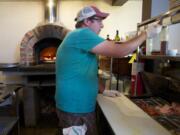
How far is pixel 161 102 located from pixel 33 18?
3408 mm

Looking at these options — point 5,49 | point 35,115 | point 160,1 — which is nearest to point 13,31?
point 5,49

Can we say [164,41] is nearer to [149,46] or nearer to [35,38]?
[149,46]

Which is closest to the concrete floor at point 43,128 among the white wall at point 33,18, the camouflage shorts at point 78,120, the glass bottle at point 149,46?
the white wall at point 33,18

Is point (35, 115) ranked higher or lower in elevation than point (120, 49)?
lower

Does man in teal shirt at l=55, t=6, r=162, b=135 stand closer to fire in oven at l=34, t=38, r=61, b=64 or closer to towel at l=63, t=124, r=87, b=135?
towel at l=63, t=124, r=87, b=135

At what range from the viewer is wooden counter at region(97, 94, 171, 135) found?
1.18m

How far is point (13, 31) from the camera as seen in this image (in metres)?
4.40

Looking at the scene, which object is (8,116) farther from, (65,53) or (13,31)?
(13,31)

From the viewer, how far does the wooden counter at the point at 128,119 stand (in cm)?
118

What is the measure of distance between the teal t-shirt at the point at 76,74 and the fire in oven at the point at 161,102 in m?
0.45

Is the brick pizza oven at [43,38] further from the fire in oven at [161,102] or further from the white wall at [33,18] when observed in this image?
the fire in oven at [161,102]

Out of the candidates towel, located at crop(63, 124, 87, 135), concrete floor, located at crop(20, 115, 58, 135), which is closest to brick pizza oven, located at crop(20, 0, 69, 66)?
concrete floor, located at crop(20, 115, 58, 135)

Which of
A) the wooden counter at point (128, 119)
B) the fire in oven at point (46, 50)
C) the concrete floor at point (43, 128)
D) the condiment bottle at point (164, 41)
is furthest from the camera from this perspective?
the fire in oven at point (46, 50)

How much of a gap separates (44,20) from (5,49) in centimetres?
103
